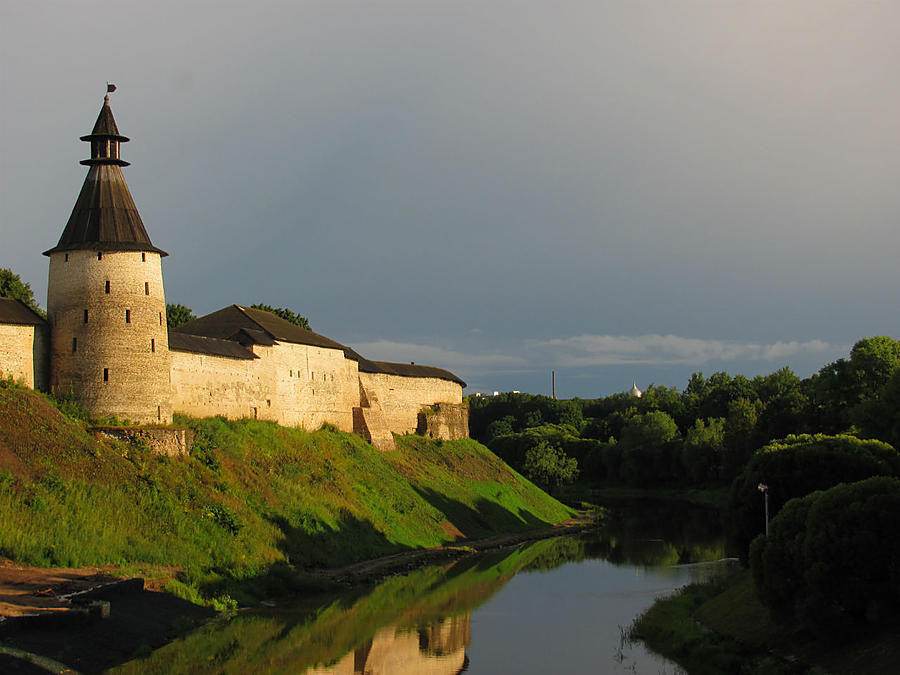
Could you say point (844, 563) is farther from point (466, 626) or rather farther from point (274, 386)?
point (274, 386)

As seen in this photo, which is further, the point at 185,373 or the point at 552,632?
the point at 185,373

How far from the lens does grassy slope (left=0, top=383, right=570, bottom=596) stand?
32.1m

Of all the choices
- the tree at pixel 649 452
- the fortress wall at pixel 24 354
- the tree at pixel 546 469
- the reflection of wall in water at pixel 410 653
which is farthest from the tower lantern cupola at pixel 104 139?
the tree at pixel 649 452

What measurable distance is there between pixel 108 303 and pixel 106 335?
1321 mm

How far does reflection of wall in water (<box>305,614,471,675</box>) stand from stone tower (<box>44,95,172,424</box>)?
14761 mm

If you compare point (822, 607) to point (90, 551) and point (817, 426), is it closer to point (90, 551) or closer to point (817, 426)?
point (90, 551)

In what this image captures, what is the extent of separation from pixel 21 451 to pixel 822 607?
26600mm

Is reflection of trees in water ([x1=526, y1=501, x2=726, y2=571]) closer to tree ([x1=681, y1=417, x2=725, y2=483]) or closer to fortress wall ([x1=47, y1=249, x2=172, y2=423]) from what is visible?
tree ([x1=681, y1=417, x2=725, y2=483])

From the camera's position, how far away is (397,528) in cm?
4984

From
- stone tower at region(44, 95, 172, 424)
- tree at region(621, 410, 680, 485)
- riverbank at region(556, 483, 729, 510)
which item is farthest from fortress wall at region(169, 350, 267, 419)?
tree at region(621, 410, 680, 485)

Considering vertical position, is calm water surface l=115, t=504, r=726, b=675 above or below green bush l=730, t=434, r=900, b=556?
below

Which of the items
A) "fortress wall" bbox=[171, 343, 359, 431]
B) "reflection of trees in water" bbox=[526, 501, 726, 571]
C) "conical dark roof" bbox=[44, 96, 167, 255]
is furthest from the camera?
"reflection of trees in water" bbox=[526, 501, 726, 571]

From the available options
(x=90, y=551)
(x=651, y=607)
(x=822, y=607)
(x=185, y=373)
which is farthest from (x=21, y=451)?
(x=822, y=607)

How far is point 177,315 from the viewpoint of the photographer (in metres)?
72.0
